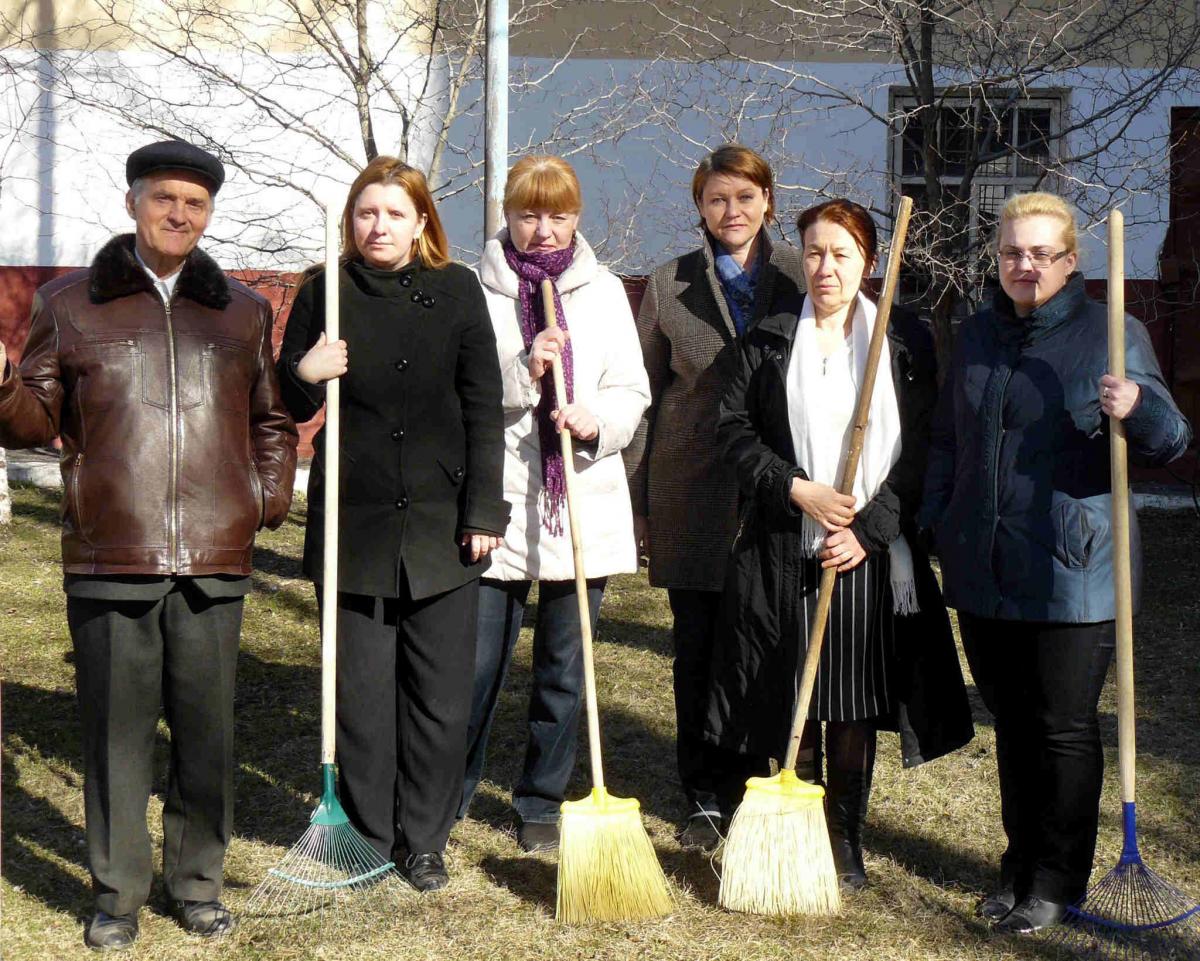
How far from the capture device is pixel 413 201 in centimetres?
367

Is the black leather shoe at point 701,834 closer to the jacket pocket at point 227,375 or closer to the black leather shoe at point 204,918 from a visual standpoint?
the black leather shoe at point 204,918

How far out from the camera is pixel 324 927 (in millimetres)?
3596

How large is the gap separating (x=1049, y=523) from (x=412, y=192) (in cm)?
177

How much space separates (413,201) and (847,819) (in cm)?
197

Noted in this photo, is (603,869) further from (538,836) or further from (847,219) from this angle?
(847,219)

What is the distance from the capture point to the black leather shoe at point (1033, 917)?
3.52 metres

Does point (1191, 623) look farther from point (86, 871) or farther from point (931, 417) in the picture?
point (86, 871)

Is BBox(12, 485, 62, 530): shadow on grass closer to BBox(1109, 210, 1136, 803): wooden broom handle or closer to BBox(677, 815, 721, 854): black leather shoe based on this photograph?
BBox(677, 815, 721, 854): black leather shoe

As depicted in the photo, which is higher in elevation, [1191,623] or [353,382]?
[353,382]

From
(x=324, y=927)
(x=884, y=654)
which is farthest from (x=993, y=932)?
(x=324, y=927)

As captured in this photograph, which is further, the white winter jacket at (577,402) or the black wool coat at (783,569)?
the white winter jacket at (577,402)

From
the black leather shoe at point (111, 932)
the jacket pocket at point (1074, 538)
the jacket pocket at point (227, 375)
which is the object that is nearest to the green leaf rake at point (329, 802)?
the jacket pocket at point (227, 375)

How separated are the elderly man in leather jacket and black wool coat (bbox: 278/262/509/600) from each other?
21 cm

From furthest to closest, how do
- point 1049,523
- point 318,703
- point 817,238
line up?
point 318,703, point 817,238, point 1049,523
